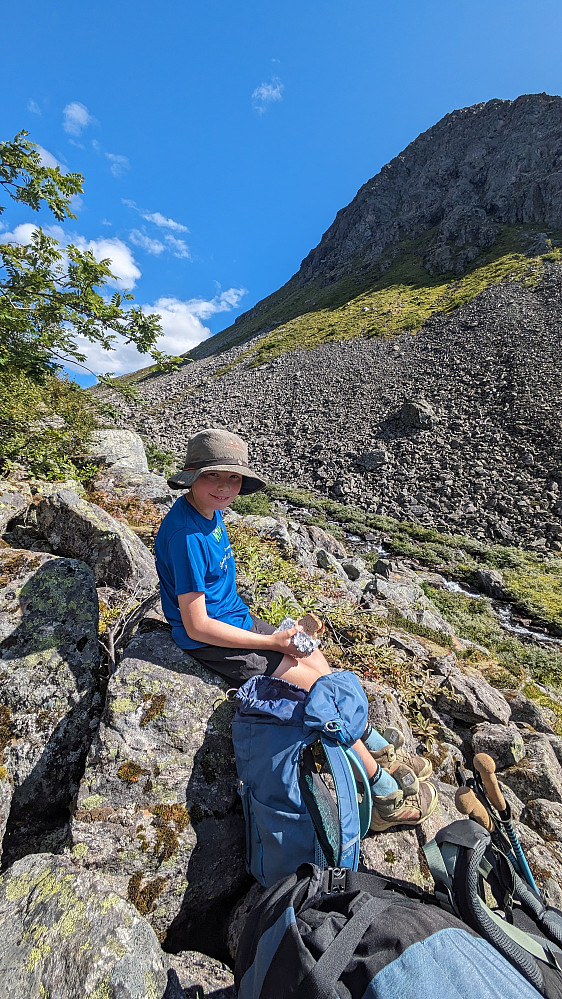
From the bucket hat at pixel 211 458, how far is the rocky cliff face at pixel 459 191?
235ft

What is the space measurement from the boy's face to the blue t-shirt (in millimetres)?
79

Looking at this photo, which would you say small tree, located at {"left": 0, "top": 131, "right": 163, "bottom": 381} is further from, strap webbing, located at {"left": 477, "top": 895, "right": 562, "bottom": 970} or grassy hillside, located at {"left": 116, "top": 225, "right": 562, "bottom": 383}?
grassy hillside, located at {"left": 116, "top": 225, "right": 562, "bottom": 383}

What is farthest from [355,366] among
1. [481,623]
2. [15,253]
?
[15,253]

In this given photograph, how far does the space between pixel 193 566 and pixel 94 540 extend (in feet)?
6.78

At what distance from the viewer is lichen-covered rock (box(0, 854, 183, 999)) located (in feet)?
5.13

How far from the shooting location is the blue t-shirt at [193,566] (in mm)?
2689

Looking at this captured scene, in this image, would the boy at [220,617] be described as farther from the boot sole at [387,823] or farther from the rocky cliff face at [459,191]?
the rocky cliff face at [459,191]

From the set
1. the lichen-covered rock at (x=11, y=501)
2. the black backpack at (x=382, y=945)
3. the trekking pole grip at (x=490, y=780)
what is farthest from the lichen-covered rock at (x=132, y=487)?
the black backpack at (x=382, y=945)

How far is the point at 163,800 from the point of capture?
2387 millimetres

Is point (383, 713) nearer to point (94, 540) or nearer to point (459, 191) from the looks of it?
point (94, 540)

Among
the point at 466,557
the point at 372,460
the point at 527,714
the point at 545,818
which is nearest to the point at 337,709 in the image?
the point at 545,818

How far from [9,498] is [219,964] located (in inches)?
185

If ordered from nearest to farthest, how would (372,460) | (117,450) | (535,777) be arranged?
1. (535,777)
2. (117,450)
3. (372,460)

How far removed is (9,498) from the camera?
4.83 meters
